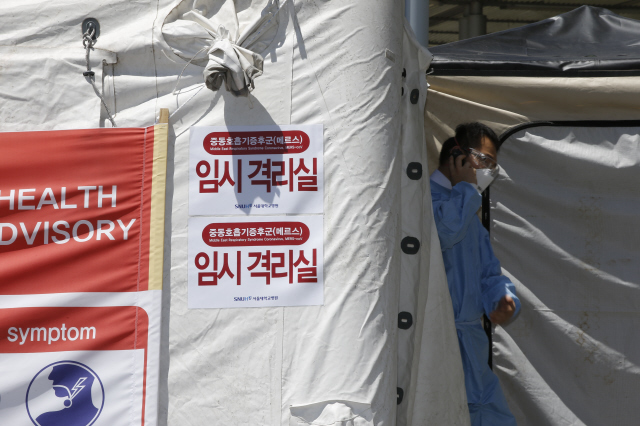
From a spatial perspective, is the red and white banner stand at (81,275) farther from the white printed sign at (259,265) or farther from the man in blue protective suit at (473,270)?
the man in blue protective suit at (473,270)

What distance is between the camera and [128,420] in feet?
6.61

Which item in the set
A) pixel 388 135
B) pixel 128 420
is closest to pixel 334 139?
pixel 388 135

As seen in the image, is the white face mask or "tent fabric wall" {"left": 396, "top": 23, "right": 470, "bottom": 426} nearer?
"tent fabric wall" {"left": 396, "top": 23, "right": 470, "bottom": 426}

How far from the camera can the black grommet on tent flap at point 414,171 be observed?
90.4 inches

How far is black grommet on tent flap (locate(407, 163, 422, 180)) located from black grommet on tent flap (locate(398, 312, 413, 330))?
1.57 feet

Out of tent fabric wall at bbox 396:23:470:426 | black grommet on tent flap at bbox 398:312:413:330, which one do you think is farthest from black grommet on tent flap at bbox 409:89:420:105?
black grommet on tent flap at bbox 398:312:413:330

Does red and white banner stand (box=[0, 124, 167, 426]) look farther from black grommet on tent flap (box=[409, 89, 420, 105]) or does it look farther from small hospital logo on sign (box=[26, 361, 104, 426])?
black grommet on tent flap (box=[409, 89, 420, 105])

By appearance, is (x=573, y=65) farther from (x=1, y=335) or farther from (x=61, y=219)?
(x=1, y=335)

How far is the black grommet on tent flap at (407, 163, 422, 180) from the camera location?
2.29 m

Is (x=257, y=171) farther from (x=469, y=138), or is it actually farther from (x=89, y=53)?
(x=469, y=138)

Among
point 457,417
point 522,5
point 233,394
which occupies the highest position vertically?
point 522,5

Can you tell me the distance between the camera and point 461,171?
271 centimetres

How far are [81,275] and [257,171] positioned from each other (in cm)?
65

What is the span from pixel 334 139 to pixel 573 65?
60.2 inches
